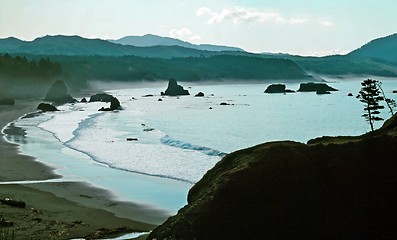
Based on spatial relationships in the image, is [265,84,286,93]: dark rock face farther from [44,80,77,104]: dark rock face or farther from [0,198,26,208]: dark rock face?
[0,198,26,208]: dark rock face

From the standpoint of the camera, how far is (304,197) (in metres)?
10.9

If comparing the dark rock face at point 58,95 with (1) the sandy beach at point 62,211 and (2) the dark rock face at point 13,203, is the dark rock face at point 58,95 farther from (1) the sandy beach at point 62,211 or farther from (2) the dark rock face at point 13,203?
(2) the dark rock face at point 13,203

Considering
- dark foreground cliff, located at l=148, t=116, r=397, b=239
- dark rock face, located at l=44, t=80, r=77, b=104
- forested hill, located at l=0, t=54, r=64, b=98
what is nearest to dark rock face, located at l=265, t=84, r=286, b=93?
forested hill, located at l=0, t=54, r=64, b=98

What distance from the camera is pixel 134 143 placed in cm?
4575

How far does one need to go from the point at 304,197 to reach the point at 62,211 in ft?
37.7

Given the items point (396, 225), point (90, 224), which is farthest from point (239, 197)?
point (90, 224)

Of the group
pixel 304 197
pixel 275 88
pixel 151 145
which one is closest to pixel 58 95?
pixel 151 145

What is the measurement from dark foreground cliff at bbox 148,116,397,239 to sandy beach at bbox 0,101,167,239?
14.6 ft

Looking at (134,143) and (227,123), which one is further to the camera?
(227,123)

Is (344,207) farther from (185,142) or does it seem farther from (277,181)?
(185,142)

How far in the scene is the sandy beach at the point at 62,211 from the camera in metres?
15.9

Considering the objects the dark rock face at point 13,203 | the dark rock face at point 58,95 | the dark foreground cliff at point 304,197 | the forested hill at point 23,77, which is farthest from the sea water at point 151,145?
the forested hill at point 23,77

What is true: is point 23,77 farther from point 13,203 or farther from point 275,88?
point 13,203

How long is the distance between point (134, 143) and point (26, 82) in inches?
3690
